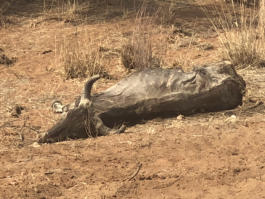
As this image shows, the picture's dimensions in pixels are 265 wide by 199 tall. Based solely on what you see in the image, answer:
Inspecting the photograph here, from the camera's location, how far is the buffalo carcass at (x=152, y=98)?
540cm

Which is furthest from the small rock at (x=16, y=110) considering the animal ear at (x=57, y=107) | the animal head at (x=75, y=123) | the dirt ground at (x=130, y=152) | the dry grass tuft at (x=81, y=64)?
the dry grass tuft at (x=81, y=64)

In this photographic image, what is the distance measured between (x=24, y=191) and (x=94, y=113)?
48.9 inches

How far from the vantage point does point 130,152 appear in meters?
5.00

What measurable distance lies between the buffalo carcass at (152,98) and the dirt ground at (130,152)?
11 cm

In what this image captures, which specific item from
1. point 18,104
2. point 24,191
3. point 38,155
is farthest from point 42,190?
point 18,104

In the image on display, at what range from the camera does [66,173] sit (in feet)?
15.2

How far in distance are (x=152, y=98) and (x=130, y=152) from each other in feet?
2.52

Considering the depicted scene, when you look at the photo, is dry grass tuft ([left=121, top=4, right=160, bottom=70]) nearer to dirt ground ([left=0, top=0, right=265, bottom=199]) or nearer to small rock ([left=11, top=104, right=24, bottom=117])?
dirt ground ([left=0, top=0, right=265, bottom=199])

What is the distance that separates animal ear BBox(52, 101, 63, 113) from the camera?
5980 mm

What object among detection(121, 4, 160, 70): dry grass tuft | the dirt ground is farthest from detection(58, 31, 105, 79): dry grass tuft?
detection(121, 4, 160, 70): dry grass tuft

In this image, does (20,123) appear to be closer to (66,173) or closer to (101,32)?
(66,173)

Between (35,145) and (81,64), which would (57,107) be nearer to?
(35,145)

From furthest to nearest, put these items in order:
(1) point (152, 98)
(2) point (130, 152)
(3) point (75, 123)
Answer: (1) point (152, 98), (3) point (75, 123), (2) point (130, 152)

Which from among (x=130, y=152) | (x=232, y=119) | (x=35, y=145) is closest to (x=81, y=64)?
(x=35, y=145)
